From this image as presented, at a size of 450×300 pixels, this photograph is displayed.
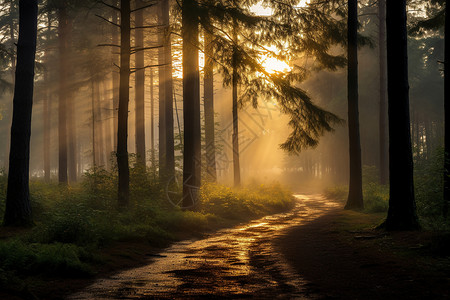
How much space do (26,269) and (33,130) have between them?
5804cm

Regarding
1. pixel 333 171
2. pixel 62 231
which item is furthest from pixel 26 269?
pixel 333 171

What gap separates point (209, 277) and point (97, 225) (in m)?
4.75

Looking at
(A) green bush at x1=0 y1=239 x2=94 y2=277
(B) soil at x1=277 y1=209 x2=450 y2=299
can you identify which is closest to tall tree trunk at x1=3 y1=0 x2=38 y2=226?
(A) green bush at x1=0 y1=239 x2=94 y2=277

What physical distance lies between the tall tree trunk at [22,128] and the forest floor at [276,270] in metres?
4.23

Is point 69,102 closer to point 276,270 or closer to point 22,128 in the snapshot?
point 22,128

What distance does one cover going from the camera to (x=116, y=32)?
2914 centimetres

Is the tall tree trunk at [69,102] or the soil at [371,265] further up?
the tall tree trunk at [69,102]

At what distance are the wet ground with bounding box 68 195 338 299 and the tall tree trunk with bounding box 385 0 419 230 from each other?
3.39 metres

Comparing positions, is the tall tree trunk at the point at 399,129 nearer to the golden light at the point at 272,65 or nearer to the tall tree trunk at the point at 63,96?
the golden light at the point at 272,65

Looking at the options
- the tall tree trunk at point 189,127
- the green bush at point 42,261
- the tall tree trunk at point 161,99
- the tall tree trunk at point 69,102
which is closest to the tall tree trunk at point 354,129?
the tall tree trunk at point 189,127

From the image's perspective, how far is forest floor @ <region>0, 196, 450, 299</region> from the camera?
19.2ft

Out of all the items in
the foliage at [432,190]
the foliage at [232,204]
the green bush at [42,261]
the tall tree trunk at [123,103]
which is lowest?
the foliage at [232,204]

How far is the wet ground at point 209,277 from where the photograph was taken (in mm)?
5930

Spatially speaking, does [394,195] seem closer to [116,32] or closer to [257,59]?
[257,59]
